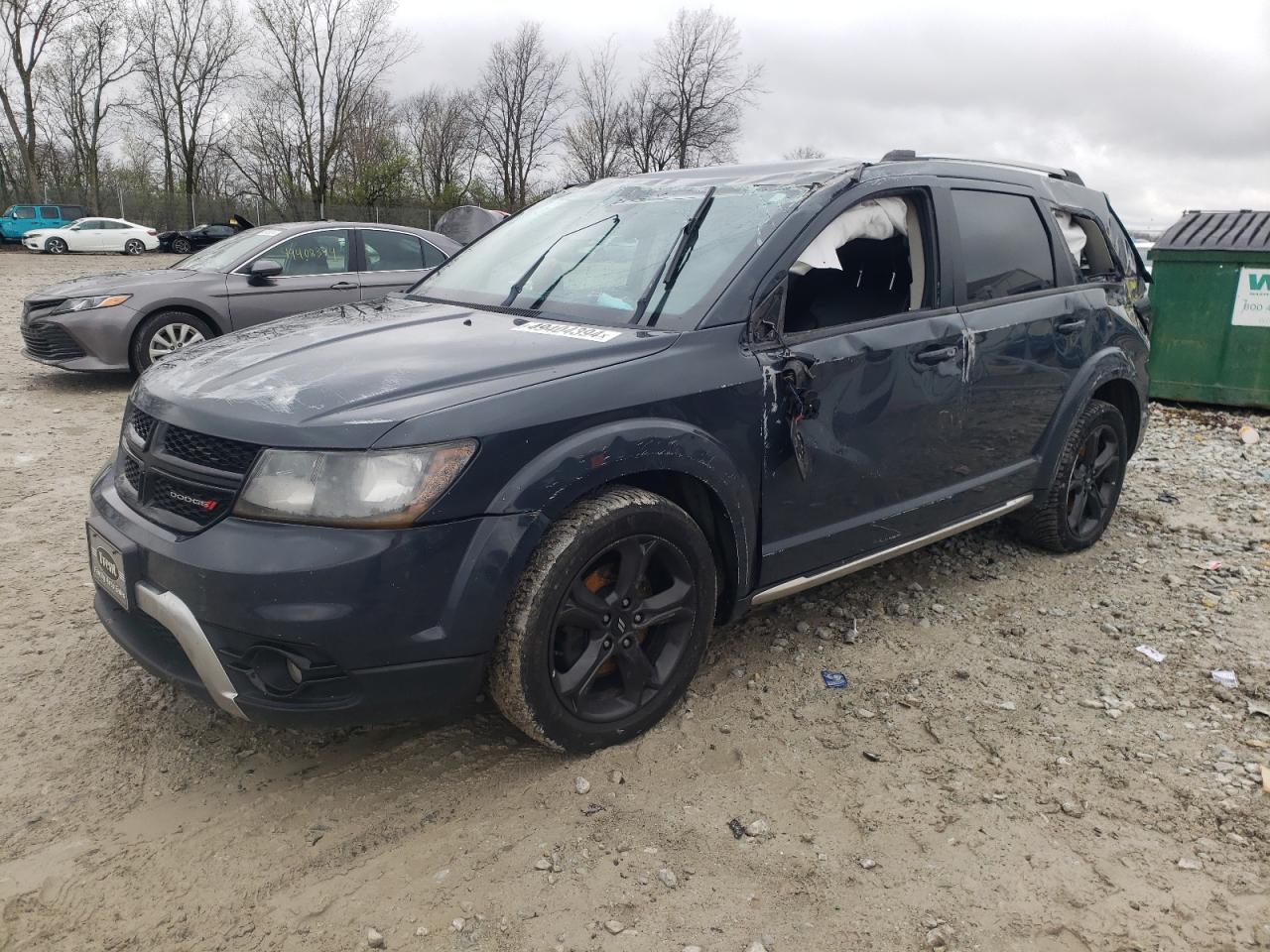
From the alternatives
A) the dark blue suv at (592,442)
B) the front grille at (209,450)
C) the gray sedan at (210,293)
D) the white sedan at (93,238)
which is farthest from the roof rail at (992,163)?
the white sedan at (93,238)

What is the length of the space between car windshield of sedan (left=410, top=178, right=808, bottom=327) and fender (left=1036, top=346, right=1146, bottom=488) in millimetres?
1751

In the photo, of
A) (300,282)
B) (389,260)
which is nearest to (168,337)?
Result: (300,282)

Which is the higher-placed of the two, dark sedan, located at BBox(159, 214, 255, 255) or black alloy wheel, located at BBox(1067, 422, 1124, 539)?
dark sedan, located at BBox(159, 214, 255, 255)

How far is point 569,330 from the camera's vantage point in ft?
9.89

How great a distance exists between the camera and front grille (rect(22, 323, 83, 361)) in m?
7.90

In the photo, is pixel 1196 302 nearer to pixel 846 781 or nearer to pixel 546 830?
pixel 846 781

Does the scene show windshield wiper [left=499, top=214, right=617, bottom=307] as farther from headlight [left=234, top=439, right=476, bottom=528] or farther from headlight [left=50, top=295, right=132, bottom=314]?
headlight [left=50, top=295, right=132, bottom=314]

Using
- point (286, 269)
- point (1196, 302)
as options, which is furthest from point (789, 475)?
point (1196, 302)

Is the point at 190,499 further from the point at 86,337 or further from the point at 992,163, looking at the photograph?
the point at 86,337

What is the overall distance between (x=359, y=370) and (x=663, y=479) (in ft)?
3.07

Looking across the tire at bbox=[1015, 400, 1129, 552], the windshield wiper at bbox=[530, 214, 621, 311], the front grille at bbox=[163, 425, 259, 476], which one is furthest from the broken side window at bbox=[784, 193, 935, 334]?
the front grille at bbox=[163, 425, 259, 476]

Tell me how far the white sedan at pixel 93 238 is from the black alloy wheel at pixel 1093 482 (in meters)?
33.0

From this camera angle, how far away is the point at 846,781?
282 cm

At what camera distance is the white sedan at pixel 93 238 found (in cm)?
2981
